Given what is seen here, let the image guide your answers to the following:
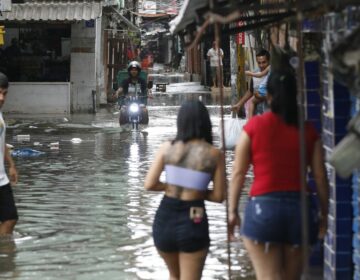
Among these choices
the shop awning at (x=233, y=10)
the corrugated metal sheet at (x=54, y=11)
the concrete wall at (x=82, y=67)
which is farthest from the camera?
the concrete wall at (x=82, y=67)

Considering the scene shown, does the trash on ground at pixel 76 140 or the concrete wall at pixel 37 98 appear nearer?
the trash on ground at pixel 76 140

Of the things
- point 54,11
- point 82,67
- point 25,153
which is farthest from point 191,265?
point 82,67

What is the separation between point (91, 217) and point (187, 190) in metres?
4.57

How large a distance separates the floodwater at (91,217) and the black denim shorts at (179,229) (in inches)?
73.9

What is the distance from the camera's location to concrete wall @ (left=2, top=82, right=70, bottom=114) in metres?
26.1

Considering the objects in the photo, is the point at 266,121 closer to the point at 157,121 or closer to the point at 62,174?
the point at 62,174

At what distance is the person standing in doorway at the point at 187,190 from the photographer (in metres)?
5.71

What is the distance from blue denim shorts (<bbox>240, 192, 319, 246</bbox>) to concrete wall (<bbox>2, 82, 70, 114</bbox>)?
21.4m

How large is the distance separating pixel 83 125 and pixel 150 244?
13.9 metres

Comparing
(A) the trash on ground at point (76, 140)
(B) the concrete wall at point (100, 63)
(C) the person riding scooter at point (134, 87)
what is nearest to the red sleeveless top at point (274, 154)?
(A) the trash on ground at point (76, 140)

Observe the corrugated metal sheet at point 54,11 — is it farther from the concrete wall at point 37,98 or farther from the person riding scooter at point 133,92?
the person riding scooter at point 133,92

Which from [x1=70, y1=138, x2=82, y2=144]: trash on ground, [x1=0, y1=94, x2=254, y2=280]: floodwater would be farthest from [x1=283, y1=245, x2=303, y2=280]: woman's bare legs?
[x1=70, y1=138, x2=82, y2=144]: trash on ground

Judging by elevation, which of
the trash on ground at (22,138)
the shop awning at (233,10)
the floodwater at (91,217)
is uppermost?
the shop awning at (233,10)

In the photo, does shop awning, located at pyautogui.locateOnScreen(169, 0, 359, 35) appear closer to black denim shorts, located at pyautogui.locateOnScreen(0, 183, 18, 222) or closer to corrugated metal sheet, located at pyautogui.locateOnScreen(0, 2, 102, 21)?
black denim shorts, located at pyautogui.locateOnScreen(0, 183, 18, 222)
